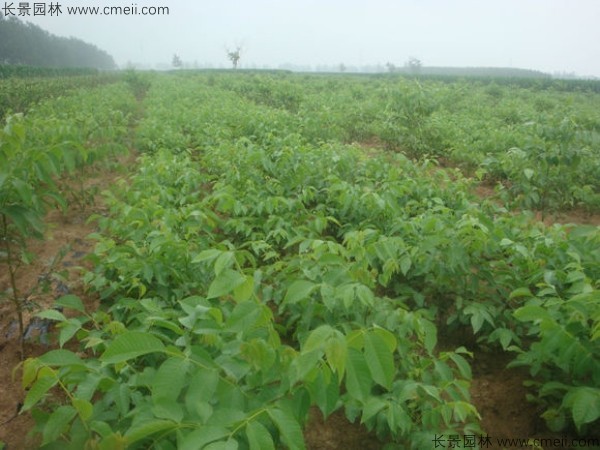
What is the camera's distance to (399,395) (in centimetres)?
185

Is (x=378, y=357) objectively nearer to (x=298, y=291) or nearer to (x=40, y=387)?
(x=298, y=291)

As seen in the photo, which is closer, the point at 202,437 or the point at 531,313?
the point at 202,437

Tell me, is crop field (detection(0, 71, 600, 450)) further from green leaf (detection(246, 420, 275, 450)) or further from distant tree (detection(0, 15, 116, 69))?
distant tree (detection(0, 15, 116, 69))

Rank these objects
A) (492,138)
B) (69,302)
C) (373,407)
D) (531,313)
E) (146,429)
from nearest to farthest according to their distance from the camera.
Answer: (146,429) < (69,302) < (373,407) < (531,313) < (492,138)

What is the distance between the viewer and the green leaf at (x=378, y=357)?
110 centimetres

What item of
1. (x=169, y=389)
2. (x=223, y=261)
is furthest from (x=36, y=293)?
(x=169, y=389)

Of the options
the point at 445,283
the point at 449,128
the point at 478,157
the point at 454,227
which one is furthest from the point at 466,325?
the point at 449,128

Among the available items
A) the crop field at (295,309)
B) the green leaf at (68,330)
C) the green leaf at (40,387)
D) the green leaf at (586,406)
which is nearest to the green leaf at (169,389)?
the crop field at (295,309)

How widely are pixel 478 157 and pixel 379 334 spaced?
6.57 meters

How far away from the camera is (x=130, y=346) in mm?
1075

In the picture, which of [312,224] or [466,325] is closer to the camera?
[466,325]

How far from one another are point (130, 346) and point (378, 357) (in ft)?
2.13

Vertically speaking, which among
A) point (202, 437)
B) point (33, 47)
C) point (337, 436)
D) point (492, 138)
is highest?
point (33, 47)

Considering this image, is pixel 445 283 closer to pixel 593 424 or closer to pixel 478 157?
pixel 593 424
